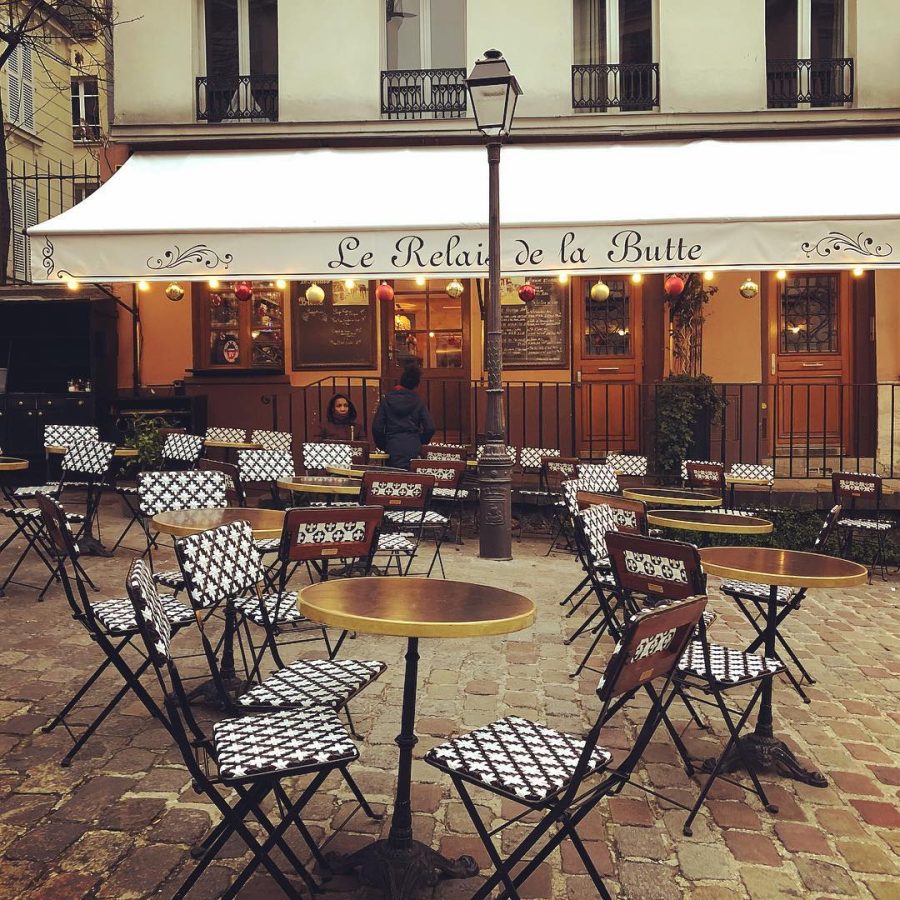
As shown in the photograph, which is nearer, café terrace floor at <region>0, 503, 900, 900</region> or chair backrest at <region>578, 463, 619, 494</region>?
café terrace floor at <region>0, 503, 900, 900</region>

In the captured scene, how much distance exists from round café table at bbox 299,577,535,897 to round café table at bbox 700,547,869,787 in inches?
52.8

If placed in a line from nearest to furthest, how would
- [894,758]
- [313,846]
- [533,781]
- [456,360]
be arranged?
[533,781], [313,846], [894,758], [456,360]

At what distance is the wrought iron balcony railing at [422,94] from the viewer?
11.5 metres

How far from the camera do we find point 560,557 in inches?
341

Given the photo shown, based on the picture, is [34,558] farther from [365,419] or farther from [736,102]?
[736,102]

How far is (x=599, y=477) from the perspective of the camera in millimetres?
7648

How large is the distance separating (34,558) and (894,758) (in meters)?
6.97

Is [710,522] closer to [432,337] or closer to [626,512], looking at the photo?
[626,512]

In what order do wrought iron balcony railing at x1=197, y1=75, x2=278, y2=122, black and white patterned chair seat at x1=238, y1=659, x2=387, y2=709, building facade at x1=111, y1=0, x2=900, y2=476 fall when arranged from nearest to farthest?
black and white patterned chair seat at x1=238, y1=659, x2=387, y2=709
building facade at x1=111, y1=0, x2=900, y2=476
wrought iron balcony railing at x1=197, y1=75, x2=278, y2=122

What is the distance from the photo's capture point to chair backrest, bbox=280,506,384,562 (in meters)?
4.11

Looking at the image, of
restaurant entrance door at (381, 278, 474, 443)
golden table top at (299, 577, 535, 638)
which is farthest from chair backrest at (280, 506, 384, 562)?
restaurant entrance door at (381, 278, 474, 443)

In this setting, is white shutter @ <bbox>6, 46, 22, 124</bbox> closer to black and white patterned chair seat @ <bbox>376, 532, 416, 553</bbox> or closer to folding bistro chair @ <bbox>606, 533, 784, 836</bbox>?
black and white patterned chair seat @ <bbox>376, 532, 416, 553</bbox>

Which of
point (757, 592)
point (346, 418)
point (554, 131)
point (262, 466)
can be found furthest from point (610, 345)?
point (757, 592)

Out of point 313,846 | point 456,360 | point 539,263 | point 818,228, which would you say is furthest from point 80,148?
point 313,846
